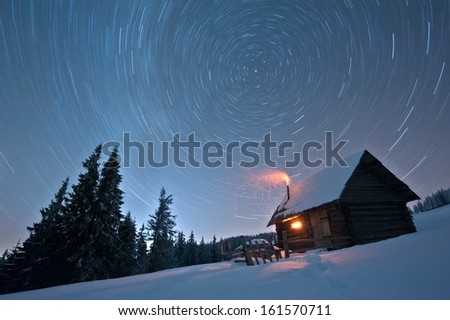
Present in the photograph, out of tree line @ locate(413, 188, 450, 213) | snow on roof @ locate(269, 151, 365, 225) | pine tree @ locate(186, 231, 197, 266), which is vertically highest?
tree line @ locate(413, 188, 450, 213)

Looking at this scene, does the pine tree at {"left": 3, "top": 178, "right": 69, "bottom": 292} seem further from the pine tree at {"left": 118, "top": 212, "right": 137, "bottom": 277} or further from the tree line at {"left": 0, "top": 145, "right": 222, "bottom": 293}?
the pine tree at {"left": 118, "top": 212, "right": 137, "bottom": 277}

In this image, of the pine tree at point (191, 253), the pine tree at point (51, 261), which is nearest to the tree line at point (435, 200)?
the pine tree at point (191, 253)

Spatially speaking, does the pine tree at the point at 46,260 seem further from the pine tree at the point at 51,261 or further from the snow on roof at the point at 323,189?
the snow on roof at the point at 323,189

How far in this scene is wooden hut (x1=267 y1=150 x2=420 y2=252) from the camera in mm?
15672

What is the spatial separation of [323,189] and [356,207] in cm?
251

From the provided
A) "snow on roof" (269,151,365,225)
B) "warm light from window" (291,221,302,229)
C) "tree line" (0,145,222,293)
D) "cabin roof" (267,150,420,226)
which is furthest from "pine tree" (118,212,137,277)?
"warm light from window" (291,221,302,229)

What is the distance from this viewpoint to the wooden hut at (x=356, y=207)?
1567 centimetres

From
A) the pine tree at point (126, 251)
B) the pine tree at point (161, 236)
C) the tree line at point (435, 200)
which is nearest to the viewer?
the pine tree at point (126, 251)

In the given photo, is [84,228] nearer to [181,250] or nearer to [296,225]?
[296,225]

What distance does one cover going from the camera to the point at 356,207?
16328 millimetres

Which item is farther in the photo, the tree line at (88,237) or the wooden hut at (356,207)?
the tree line at (88,237)

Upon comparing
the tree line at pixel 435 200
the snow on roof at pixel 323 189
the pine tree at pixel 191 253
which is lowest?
the pine tree at pixel 191 253
